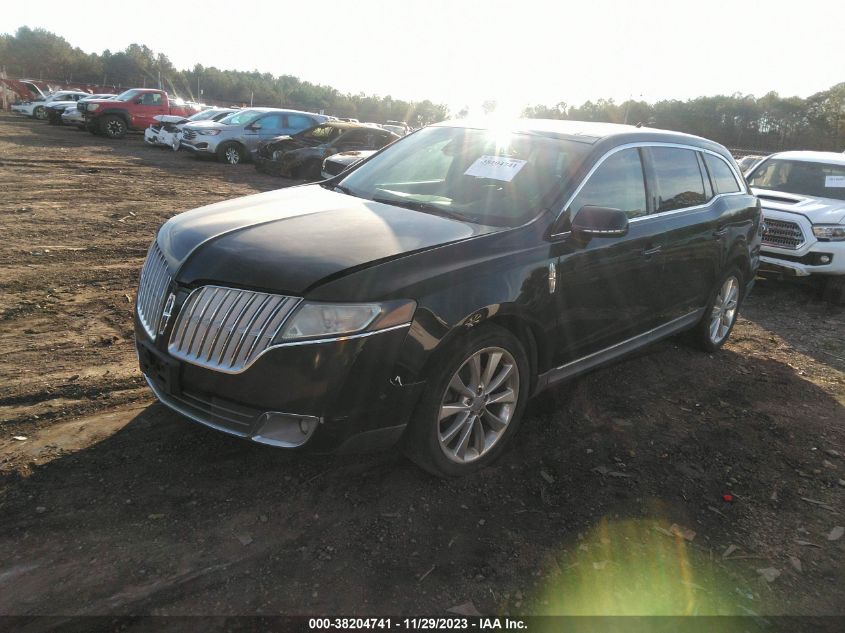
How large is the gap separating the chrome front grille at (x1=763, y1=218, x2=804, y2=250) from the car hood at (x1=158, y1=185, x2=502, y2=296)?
6.11 meters

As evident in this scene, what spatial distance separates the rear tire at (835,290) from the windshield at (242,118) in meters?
15.4

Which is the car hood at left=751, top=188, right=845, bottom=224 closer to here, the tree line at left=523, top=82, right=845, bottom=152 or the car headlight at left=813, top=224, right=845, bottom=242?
the car headlight at left=813, top=224, right=845, bottom=242

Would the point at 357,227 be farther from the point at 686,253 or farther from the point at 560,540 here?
the point at 686,253

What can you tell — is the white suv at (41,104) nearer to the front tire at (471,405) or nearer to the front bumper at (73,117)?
the front bumper at (73,117)

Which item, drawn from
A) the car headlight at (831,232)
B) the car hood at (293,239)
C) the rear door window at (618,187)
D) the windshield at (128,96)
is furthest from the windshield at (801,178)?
the windshield at (128,96)

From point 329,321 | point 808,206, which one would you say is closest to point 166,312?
point 329,321

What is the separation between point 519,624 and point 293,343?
56.1 inches

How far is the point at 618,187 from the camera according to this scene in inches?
157

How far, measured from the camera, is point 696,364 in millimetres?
5363

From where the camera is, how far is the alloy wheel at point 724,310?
17.9ft

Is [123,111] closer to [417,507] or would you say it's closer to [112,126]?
[112,126]

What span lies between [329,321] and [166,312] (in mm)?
865

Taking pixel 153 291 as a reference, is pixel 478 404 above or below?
below

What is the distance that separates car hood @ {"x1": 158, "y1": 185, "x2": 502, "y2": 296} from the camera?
2789 mm
